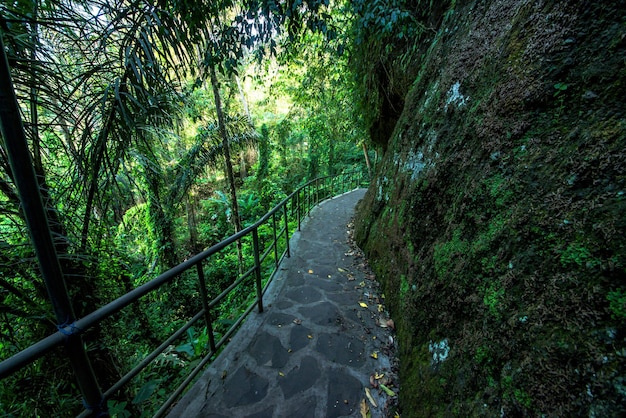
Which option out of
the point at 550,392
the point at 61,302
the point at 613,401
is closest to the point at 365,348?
the point at 550,392

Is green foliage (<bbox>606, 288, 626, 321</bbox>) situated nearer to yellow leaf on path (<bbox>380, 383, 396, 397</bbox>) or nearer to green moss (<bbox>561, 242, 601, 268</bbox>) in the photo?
green moss (<bbox>561, 242, 601, 268</bbox>)

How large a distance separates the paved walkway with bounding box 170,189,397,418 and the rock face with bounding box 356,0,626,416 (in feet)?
1.14

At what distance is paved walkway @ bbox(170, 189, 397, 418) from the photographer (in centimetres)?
192

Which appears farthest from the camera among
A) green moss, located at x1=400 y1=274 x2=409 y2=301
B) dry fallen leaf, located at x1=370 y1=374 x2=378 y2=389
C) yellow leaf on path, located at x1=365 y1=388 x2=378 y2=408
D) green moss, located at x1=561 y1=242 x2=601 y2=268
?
green moss, located at x1=400 y1=274 x2=409 y2=301

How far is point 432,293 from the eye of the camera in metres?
2.02

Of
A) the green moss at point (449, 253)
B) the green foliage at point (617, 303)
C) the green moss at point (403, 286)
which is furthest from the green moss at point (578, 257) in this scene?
the green moss at point (403, 286)

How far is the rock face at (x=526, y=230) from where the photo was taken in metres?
0.98

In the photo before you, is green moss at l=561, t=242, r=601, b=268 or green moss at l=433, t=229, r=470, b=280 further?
green moss at l=433, t=229, r=470, b=280

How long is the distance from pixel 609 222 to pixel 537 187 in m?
0.39

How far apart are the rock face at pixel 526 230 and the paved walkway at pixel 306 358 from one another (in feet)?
1.14

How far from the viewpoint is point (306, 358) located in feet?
7.76

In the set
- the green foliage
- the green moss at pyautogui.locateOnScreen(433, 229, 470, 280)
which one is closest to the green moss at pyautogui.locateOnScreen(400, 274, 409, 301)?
the green moss at pyautogui.locateOnScreen(433, 229, 470, 280)

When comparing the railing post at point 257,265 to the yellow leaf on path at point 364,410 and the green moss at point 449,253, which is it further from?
the green moss at point 449,253

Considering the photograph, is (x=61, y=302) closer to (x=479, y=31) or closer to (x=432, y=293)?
(x=432, y=293)
